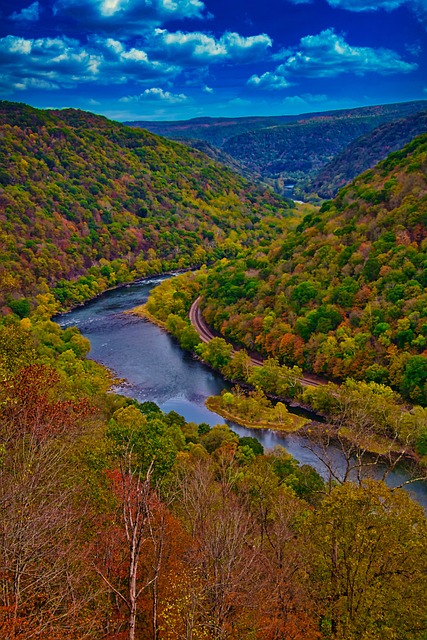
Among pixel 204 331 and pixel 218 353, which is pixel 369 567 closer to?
pixel 218 353

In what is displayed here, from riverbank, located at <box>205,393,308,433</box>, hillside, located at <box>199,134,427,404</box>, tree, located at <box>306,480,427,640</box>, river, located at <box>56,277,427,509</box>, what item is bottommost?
river, located at <box>56,277,427,509</box>

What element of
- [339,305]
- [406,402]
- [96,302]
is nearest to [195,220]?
[96,302]

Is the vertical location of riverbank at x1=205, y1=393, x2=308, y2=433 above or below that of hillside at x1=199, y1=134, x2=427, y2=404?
below

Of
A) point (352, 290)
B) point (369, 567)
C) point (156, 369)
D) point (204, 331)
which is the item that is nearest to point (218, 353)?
point (156, 369)

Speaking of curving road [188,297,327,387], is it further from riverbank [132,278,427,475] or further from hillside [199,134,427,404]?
hillside [199,134,427,404]

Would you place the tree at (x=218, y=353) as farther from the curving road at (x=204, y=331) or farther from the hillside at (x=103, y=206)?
the hillside at (x=103, y=206)

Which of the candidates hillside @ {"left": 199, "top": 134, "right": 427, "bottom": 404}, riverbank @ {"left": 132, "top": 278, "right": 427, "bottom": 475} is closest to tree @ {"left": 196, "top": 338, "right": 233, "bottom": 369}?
riverbank @ {"left": 132, "top": 278, "right": 427, "bottom": 475}

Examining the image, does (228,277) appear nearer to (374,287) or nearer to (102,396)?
(374,287)
